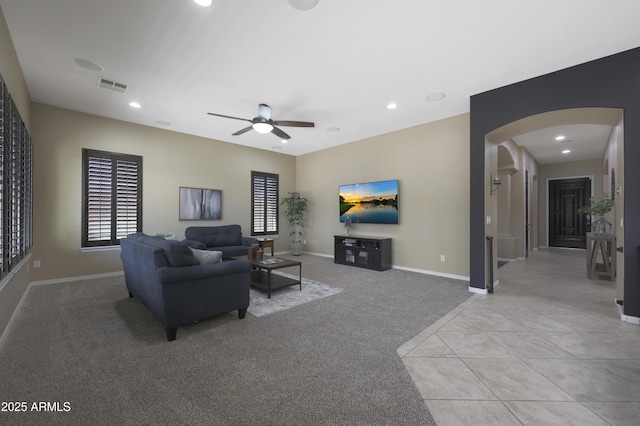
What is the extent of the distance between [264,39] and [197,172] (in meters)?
4.22

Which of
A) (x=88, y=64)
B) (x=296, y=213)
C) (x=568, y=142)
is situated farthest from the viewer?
(x=296, y=213)

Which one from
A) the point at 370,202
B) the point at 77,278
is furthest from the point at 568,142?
the point at 77,278

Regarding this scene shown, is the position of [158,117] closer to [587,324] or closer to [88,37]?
[88,37]

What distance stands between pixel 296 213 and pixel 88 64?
5332 mm

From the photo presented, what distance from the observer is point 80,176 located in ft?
16.1

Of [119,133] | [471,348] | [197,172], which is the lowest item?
[471,348]

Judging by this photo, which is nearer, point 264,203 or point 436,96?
point 436,96

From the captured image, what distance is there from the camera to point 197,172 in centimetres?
630

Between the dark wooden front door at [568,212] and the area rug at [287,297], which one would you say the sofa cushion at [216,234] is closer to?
the area rug at [287,297]

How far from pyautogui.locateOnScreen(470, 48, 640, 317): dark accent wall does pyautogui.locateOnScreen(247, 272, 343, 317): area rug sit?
2.41 metres

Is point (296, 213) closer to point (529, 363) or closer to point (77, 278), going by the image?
point (77, 278)

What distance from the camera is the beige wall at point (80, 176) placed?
15.1 ft

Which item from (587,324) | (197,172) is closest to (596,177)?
(587,324)

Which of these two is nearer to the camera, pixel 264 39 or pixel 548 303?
pixel 264 39
